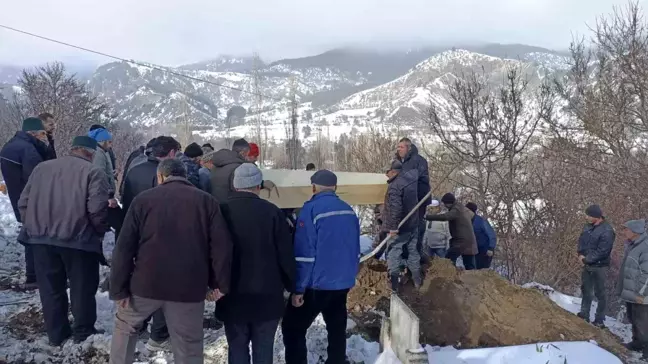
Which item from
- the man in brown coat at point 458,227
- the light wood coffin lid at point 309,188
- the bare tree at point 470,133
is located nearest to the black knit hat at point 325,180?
the light wood coffin lid at point 309,188

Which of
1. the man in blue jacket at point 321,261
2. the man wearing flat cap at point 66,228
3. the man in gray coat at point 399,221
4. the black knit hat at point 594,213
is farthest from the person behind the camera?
the black knit hat at point 594,213

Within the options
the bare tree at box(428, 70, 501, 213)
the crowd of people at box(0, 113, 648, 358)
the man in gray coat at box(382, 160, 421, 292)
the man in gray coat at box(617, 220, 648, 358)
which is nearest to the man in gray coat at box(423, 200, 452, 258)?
the man in gray coat at box(382, 160, 421, 292)

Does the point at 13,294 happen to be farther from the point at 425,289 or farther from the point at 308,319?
the point at 425,289

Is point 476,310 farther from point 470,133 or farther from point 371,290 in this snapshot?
point 470,133

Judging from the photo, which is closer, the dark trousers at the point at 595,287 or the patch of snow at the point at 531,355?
the patch of snow at the point at 531,355

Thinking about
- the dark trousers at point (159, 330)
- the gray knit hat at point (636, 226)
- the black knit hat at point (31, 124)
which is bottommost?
the dark trousers at point (159, 330)

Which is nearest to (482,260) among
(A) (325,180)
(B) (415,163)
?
(B) (415,163)

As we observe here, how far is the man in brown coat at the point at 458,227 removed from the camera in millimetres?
8047

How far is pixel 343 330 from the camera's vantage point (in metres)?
4.07

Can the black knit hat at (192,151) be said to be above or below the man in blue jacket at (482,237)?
above

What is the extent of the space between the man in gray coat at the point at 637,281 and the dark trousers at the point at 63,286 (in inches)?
236

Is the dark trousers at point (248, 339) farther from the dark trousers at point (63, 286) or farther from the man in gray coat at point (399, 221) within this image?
the man in gray coat at point (399, 221)

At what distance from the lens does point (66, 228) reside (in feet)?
13.2

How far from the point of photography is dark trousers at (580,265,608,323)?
688 cm
